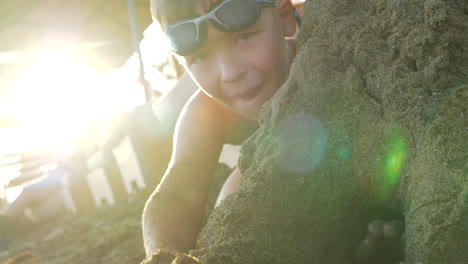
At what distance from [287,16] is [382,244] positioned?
4.07ft

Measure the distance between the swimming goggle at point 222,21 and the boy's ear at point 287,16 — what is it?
173mm

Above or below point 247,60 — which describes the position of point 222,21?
above

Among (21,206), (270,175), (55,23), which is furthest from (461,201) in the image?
(21,206)

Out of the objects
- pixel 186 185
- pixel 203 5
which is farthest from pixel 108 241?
pixel 203 5

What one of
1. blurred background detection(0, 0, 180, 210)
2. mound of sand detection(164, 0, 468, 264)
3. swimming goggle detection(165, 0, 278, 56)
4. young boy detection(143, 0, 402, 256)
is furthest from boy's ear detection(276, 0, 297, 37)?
blurred background detection(0, 0, 180, 210)

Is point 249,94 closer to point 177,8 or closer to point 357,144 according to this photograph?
point 177,8

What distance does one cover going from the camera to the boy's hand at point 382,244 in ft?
3.20

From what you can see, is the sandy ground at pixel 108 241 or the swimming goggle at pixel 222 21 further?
the sandy ground at pixel 108 241

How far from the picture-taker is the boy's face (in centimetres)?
178

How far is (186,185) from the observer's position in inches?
78.0

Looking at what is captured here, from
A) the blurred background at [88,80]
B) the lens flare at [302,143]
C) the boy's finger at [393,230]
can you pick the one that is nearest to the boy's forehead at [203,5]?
the lens flare at [302,143]

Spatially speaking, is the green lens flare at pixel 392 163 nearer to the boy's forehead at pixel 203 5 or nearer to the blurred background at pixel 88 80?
the boy's forehead at pixel 203 5

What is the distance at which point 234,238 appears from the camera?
996 millimetres

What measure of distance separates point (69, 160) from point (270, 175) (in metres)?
10.6
